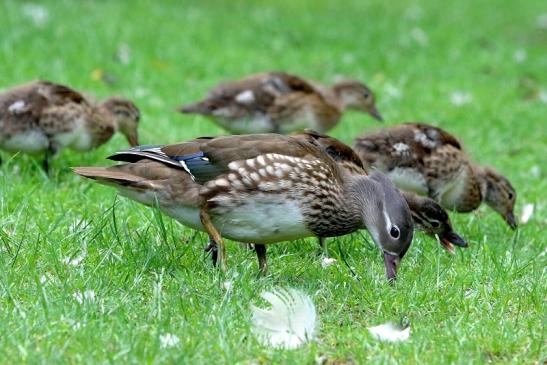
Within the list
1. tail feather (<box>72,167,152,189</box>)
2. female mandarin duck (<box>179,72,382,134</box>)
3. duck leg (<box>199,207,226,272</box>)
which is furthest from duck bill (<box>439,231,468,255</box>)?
female mandarin duck (<box>179,72,382,134</box>)

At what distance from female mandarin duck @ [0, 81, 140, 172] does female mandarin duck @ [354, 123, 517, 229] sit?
2.23m

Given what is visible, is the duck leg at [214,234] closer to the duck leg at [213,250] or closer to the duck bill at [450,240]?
the duck leg at [213,250]

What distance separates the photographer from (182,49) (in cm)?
1389

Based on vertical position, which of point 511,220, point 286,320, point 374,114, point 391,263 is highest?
point 286,320

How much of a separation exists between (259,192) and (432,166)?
2.88m

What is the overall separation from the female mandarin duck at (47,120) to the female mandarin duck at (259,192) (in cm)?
248

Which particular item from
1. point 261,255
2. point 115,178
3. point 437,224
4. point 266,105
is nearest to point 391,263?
point 261,255

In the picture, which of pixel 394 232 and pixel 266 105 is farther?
pixel 266 105

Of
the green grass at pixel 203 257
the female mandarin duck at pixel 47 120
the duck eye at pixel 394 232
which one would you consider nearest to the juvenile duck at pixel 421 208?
the green grass at pixel 203 257

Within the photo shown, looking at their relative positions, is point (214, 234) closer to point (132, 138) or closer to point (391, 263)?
point (391, 263)

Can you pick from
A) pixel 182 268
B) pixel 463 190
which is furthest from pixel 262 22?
pixel 182 268

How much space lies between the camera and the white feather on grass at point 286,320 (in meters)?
4.76

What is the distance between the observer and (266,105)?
9914 millimetres

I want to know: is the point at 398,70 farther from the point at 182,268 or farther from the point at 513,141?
the point at 182,268
